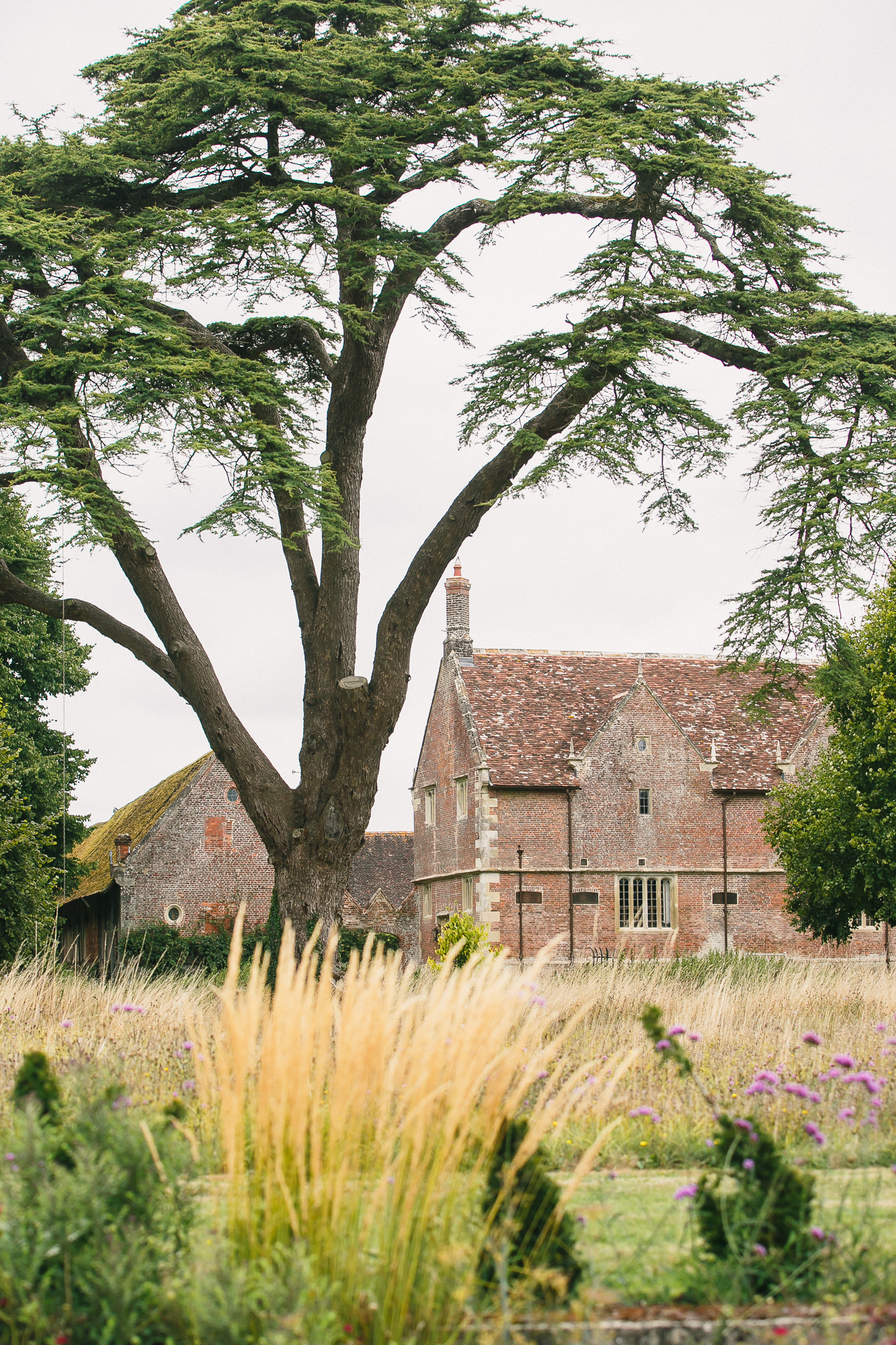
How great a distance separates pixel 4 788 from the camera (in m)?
23.2

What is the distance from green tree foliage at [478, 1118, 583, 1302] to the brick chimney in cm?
3142

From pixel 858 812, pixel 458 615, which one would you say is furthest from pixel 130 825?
pixel 858 812

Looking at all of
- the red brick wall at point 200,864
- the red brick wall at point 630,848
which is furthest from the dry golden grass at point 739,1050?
the red brick wall at point 200,864

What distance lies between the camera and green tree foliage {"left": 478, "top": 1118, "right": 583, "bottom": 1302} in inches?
159

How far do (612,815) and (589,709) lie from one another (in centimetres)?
303

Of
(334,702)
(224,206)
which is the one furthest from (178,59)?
(334,702)

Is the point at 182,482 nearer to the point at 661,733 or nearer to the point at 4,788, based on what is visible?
the point at 4,788

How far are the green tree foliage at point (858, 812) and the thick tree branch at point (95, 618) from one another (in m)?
11.7

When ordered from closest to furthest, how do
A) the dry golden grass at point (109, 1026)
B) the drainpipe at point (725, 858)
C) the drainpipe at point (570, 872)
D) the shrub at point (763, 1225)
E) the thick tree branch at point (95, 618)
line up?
the shrub at point (763, 1225) → the dry golden grass at point (109, 1026) → the thick tree branch at point (95, 618) → the drainpipe at point (570, 872) → the drainpipe at point (725, 858)

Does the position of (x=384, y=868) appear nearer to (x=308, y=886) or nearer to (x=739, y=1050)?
(x=308, y=886)

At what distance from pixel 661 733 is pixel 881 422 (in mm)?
21976

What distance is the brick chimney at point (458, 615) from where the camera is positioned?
Answer: 118 feet

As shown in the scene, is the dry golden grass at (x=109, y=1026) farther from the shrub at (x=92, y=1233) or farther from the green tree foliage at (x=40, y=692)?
the green tree foliage at (x=40, y=692)

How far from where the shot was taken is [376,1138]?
177 inches
